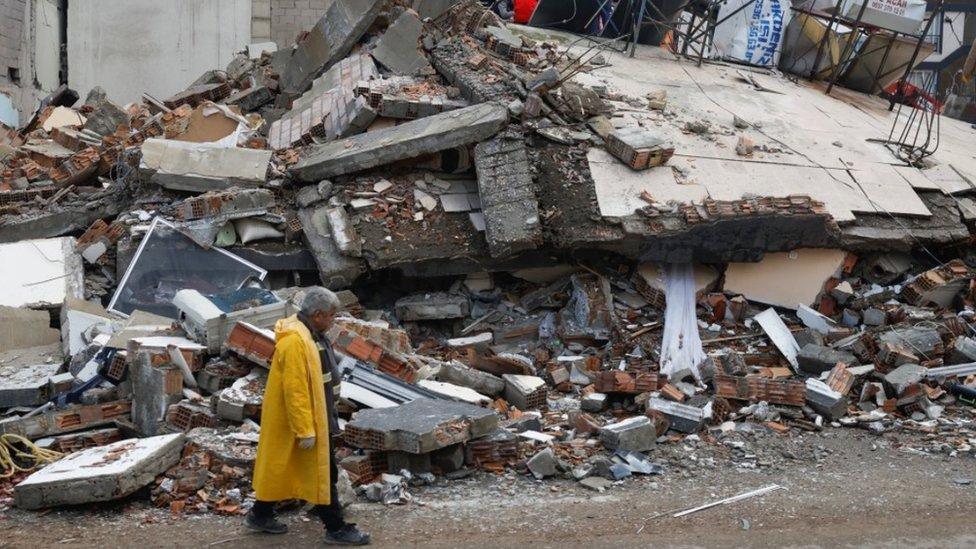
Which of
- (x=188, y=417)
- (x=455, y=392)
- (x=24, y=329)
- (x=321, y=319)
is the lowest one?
(x=24, y=329)

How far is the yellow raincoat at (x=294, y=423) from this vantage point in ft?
14.5

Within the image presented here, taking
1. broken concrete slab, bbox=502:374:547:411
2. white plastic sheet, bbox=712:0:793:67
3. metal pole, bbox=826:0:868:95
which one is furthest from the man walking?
white plastic sheet, bbox=712:0:793:67

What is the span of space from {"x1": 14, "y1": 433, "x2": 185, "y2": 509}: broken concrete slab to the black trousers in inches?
33.3

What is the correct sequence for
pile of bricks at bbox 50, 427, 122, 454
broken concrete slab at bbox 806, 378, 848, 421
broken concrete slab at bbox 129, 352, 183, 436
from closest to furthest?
pile of bricks at bbox 50, 427, 122, 454 < broken concrete slab at bbox 129, 352, 183, 436 < broken concrete slab at bbox 806, 378, 848, 421

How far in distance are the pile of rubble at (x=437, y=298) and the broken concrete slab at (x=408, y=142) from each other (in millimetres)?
29

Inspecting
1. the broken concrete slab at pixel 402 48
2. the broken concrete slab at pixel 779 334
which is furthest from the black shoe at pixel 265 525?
the broken concrete slab at pixel 402 48

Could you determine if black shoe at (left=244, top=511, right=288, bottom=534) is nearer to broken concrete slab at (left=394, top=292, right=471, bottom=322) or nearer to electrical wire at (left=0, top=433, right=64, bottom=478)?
electrical wire at (left=0, top=433, right=64, bottom=478)

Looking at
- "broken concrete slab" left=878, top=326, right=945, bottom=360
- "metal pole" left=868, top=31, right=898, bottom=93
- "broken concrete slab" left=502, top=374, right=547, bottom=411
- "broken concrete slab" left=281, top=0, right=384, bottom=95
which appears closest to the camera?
"broken concrete slab" left=502, top=374, right=547, bottom=411

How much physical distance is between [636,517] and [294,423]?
1919 mm

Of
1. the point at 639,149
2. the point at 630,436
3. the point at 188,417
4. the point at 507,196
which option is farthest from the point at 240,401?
the point at 639,149

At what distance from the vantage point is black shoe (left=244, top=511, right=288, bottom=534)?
4770 millimetres

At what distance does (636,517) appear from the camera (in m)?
5.20

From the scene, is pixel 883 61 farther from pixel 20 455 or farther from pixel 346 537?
pixel 20 455

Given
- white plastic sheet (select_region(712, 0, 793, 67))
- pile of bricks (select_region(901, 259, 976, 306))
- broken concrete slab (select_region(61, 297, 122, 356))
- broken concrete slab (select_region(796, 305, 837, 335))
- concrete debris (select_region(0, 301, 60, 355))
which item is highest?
white plastic sheet (select_region(712, 0, 793, 67))
